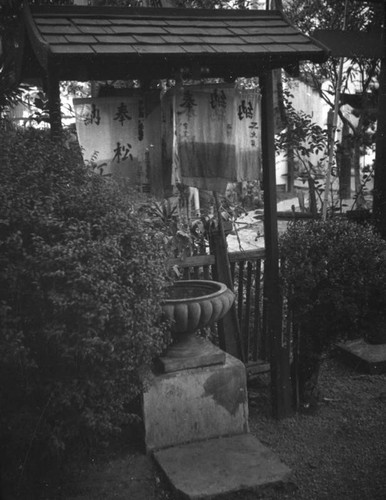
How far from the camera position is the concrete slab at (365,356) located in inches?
259

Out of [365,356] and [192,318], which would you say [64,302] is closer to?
[192,318]

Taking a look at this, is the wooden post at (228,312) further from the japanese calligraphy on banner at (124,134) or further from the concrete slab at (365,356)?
the concrete slab at (365,356)

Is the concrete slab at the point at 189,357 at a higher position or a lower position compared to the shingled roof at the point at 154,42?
lower

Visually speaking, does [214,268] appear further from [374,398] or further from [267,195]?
[374,398]

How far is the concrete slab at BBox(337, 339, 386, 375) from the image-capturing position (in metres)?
6.59

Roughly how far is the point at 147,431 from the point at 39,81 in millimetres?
3689

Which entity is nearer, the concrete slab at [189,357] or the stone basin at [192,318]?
the stone basin at [192,318]

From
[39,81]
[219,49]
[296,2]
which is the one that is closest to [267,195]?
[219,49]

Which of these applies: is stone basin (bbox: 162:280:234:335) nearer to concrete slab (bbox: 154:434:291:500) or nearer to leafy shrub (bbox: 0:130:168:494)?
leafy shrub (bbox: 0:130:168:494)

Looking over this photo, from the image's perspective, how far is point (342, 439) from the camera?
5090mm

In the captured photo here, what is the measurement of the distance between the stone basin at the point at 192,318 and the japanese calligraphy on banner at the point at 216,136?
3.42 ft

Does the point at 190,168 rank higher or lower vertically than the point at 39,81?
lower

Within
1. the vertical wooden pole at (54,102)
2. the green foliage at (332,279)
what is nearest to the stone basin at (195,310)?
the green foliage at (332,279)

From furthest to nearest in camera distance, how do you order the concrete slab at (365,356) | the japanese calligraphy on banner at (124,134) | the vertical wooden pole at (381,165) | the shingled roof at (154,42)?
the vertical wooden pole at (381,165) → the concrete slab at (365,356) → the japanese calligraphy on banner at (124,134) → the shingled roof at (154,42)
